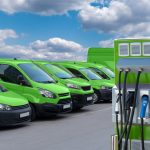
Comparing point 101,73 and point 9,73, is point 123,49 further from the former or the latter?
point 101,73

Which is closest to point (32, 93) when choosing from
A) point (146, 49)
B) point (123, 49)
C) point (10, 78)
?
point (10, 78)

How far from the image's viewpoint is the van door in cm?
1289

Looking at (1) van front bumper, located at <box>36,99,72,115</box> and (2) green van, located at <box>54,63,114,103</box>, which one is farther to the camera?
(2) green van, located at <box>54,63,114,103</box>

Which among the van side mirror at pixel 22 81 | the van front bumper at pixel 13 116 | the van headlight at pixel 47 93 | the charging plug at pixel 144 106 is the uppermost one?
the van side mirror at pixel 22 81

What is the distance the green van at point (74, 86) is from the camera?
15.3m

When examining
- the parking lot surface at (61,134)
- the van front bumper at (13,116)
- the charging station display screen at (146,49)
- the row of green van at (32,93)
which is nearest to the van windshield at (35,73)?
the row of green van at (32,93)

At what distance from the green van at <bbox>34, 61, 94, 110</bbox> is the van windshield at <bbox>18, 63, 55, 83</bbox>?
82 centimetres

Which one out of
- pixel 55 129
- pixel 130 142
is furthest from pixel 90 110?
Result: pixel 130 142

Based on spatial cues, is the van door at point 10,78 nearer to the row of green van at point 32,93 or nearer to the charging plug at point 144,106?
the row of green van at point 32,93

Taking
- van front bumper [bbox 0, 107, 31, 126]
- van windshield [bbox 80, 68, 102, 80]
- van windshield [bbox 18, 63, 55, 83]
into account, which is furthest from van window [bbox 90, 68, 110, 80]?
van front bumper [bbox 0, 107, 31, 126]

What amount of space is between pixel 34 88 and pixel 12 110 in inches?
84.9

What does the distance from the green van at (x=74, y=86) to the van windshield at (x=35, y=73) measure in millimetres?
822

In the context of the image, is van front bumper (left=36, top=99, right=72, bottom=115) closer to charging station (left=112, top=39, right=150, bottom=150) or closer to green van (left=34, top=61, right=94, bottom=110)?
green van (left=34, top=61, right=94, bottom=110)

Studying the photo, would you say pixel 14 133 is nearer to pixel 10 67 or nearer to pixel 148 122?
pixel 10 67
